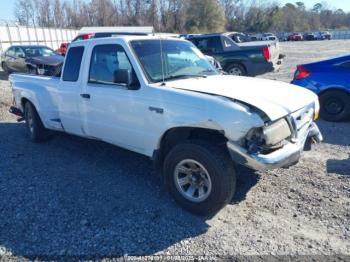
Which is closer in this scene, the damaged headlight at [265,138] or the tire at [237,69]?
the damaged headlight at [265,138]

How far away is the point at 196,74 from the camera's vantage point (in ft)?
15.0

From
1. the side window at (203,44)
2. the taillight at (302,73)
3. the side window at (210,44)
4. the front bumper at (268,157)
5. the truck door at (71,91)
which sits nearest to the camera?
the front bumper at (268,157)

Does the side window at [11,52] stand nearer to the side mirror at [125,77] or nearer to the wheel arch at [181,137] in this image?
the side mirror at [125,77]

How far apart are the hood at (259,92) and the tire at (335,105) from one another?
3.29 m

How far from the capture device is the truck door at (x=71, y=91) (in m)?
5.07

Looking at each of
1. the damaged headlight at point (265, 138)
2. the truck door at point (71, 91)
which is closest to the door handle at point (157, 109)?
the damaged headlight at point (265, 138)

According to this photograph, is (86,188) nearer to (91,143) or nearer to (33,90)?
(91,143)

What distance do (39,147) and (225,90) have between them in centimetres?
412

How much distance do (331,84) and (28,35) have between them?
3187cm

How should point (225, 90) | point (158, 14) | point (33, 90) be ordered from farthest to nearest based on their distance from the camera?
point (158, 14) < point (33, 90) < point (225, 90)

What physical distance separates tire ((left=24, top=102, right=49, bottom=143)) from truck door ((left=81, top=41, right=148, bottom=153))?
1.78 m

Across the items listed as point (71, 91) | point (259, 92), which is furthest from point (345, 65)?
point (71, 91)

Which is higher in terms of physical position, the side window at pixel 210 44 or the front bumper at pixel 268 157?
the side window at pixel 210 44

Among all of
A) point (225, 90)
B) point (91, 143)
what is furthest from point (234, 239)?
point (91, 143)
